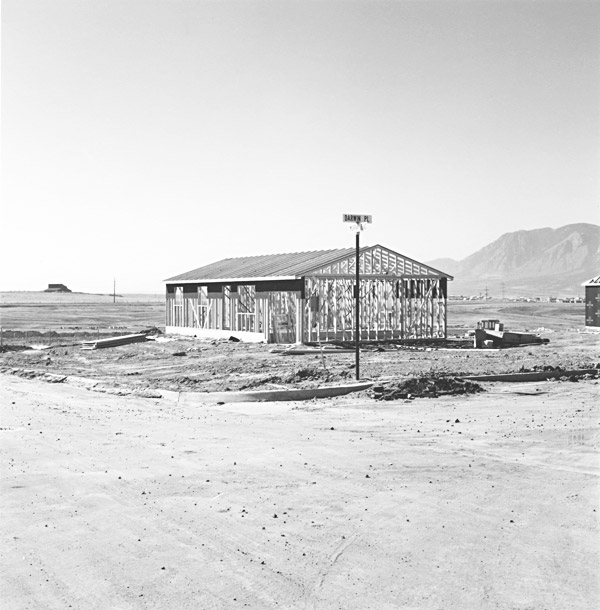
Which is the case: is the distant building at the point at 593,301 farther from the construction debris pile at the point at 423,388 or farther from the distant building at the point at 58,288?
the distant building at the point at 58,288

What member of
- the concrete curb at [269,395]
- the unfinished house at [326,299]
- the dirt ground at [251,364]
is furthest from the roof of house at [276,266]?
the concrete curb at [269,395]

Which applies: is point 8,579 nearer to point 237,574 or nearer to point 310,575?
point 237,574

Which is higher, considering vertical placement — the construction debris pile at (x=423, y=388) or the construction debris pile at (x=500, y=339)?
the construction debris pile at (x=500, y=339)

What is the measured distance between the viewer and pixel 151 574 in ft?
25.6

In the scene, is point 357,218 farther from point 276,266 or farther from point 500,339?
point 276,266

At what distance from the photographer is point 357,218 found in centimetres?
2136

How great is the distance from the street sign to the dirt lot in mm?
4466

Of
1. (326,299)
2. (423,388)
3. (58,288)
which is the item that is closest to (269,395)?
(423,388)

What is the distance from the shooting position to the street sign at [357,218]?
21188 millimetres

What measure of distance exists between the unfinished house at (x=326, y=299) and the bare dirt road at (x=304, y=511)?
18.0m

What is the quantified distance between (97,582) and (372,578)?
100.0 inches

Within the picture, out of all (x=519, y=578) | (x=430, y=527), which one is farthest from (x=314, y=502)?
(x=519, y=578)

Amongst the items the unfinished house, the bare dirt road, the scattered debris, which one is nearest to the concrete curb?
the bare dirt road

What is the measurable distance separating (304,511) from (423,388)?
9972 mm
